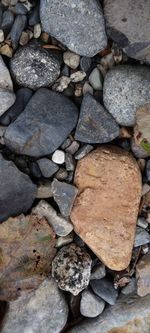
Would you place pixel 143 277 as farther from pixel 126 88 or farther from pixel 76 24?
pixel 76 24

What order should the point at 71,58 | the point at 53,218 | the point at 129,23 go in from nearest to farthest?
the point at 129,23 < the point at 71,58 < the point at 53,218

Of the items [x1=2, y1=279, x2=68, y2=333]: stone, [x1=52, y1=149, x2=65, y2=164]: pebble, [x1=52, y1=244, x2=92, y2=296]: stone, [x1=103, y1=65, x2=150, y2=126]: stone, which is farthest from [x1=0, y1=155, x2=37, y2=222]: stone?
[x1=103, y1=65, x2=150, y2=126]: stone

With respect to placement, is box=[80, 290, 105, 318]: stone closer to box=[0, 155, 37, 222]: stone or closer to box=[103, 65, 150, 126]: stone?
box=[0, 155, 37, 222]: stone

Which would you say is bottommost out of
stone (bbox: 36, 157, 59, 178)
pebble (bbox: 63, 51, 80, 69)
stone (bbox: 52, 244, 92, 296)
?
stone (bbox: 52, 244, 92, 296)

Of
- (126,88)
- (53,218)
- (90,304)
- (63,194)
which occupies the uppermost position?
(126,88)

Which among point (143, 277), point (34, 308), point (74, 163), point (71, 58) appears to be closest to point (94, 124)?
point (74, 163)

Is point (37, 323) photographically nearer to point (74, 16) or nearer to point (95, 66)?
point (95, 66)

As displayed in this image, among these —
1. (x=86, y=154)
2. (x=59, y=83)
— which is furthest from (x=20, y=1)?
(x=86, y=154)
